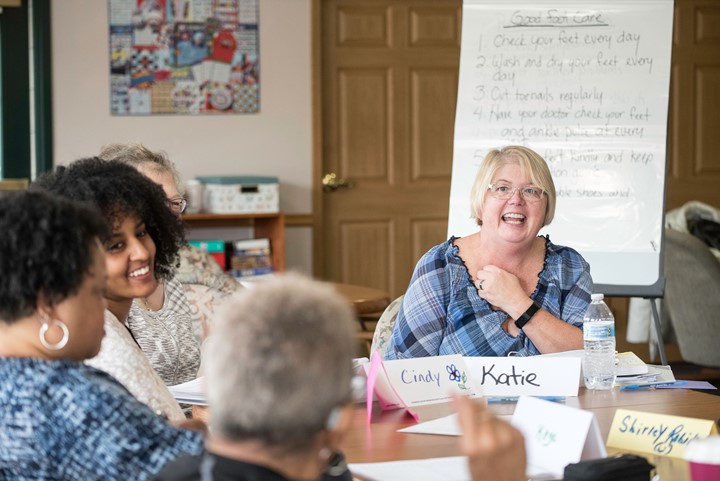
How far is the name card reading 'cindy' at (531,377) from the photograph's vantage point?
214 cm

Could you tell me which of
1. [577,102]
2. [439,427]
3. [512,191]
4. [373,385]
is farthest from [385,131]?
[439,427]

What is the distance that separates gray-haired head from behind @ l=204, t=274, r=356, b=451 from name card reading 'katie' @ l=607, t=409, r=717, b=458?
0.89 meters

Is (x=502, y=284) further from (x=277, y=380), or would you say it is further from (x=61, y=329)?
(x=277, y=380)

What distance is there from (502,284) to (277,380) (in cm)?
182

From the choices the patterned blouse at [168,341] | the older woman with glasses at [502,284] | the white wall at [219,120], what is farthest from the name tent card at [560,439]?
the white wall at [219,120]

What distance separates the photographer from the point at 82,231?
1341 mm

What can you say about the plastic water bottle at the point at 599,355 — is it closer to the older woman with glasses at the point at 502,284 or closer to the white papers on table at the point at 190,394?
the older woman with glasses at the point at 502,284

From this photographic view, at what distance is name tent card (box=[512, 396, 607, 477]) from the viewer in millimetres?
1519

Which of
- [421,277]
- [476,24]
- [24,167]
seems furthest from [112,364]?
[24,167]

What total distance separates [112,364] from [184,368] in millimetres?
1009

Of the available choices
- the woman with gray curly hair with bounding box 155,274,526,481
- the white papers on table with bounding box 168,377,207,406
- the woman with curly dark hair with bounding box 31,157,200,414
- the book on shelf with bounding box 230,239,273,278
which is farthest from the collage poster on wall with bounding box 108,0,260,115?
the woman with gray curly hair with bounding box 155,274,526,481

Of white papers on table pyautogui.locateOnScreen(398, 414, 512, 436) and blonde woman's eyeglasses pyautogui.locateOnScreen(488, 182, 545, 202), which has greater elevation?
blonde woman's eyeglasses pyautogui.locateOnScreen(488, 182, 545, 202)

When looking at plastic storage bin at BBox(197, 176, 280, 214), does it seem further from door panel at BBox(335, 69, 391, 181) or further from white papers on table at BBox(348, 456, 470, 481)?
white papers on table at BBox(348, 456, 470, 481)

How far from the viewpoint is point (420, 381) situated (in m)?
2.10
